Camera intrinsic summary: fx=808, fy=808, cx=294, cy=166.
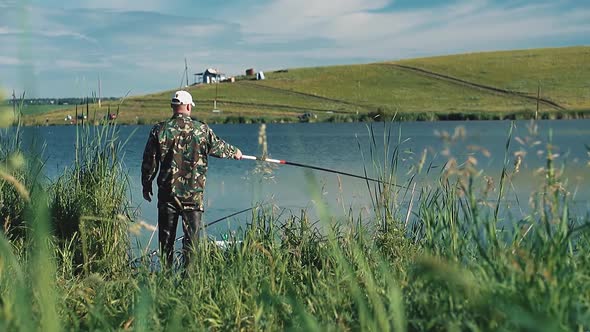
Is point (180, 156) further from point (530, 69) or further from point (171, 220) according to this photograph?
point (530, 69)

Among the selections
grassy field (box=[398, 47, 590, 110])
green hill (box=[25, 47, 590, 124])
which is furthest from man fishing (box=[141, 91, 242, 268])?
grassy field (box=[398, 47, 590, 110])

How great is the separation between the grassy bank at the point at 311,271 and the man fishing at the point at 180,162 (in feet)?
1.13

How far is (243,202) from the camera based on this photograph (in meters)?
14.7

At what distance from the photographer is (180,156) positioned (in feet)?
21.8

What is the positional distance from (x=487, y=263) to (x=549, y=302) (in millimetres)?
401

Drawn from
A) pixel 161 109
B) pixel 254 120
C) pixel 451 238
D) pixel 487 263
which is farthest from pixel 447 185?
pixel 161 109

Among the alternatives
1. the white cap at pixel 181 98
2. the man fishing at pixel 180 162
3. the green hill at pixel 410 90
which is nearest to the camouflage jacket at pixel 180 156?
the man fishing at pixel 180 162

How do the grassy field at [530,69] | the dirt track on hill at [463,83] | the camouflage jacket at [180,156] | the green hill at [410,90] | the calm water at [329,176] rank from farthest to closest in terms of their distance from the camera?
the dirt track on hill at [463,83], the grassy field at [530,69], the green hill at [410,90], the camouflage jacket at [180,156], the calm water at [329,176]

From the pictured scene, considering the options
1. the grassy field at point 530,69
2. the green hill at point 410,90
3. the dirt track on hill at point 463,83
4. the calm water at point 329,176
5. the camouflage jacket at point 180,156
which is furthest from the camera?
the dirt track on hill at point 463,83

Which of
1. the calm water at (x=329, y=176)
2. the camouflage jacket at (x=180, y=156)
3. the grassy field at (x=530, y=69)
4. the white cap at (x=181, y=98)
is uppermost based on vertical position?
the grassy field at (x=530, y=69)

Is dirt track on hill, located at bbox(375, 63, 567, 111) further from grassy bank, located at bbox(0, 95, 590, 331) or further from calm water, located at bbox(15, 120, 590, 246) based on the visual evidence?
grassy bank, located at bbox(0, 95, 590, 331)

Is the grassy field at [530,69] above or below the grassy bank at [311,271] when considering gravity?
above

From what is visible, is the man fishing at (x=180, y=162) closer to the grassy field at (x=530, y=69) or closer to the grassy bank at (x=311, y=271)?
the grassy bank at (x=311, y=271)

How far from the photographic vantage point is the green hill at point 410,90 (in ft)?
219
